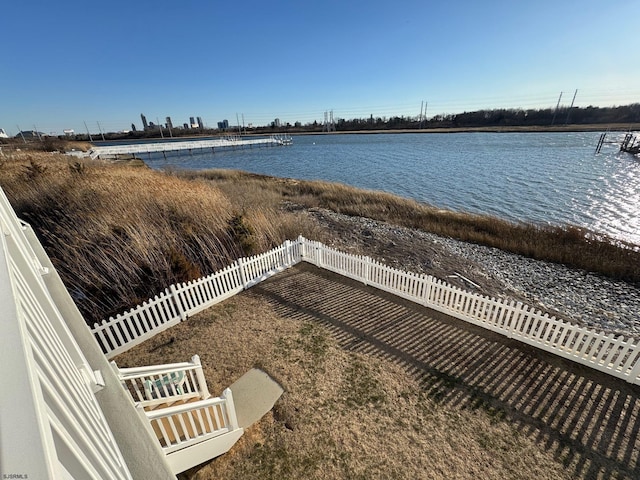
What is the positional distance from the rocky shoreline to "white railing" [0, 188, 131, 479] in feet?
29.5

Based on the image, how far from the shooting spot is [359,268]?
26.2 ft

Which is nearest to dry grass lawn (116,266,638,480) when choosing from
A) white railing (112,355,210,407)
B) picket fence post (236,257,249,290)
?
white railing (112,355,210,407)

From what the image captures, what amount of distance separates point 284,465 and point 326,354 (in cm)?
203

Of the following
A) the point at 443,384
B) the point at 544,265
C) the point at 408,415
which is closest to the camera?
the point at 408,415

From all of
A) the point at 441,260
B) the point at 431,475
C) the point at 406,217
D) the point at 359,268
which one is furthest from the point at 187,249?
the point at 406,217

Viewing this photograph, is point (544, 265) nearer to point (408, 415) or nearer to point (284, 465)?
point (408, 415)

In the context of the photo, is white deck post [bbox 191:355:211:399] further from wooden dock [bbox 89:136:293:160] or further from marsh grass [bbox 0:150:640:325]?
wooden dock [bbox 89:136:293:160]

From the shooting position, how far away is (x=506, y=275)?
31.1 feet

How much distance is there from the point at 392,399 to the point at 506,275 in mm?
7218

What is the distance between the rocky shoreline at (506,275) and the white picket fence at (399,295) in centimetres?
79

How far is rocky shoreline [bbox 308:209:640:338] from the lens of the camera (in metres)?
7.35

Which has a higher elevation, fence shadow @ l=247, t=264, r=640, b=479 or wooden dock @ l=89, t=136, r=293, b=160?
wooden dock @ l=89, t=136, r=293, b=160

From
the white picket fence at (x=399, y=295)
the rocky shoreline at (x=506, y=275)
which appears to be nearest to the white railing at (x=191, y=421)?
the white picket fence at (x=399, y=295)

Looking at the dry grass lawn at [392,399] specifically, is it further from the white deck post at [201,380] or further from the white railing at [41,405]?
the white railing at [41,405]
